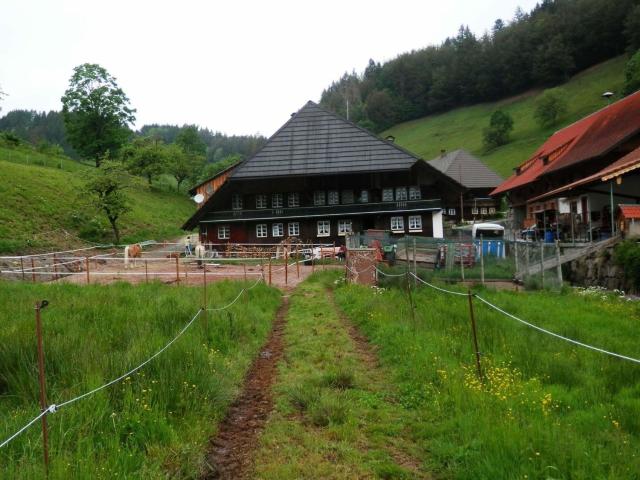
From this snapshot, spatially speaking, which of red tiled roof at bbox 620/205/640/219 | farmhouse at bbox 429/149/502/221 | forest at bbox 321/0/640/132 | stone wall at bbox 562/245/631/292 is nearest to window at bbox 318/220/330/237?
stone wall at bbox 562/245/631/292

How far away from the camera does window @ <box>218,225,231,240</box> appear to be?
1442 inches

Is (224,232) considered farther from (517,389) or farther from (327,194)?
(517,389)

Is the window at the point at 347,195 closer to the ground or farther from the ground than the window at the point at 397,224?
farther from the ground

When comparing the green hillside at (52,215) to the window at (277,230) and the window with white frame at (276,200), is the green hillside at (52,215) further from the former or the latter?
the window at (277,230)

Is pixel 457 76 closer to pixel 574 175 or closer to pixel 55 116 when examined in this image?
pixel 574 175

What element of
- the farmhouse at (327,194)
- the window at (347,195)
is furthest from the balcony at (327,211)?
the window at (347,195)

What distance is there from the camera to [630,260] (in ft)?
51.7

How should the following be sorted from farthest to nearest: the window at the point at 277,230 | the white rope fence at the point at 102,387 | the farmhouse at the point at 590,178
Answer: the window at the point at 277,230 → the farmhouse at the point at 590,178 → the white rope fence at the point at 102,387

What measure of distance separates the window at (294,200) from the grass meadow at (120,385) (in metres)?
27.2

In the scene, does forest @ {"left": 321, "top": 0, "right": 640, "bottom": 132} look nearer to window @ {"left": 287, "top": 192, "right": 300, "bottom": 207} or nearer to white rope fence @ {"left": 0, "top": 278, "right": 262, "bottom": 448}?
window @ {"left": 287, "top": 192, "right": 300, "bottom": 207}

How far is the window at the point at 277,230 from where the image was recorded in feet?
118

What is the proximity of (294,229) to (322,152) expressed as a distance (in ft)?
21.1

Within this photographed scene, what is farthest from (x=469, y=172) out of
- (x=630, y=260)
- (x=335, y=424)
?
(x=335, y=424)

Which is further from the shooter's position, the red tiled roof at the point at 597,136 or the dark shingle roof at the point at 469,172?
the dark shingle roof at the point at 469,172
